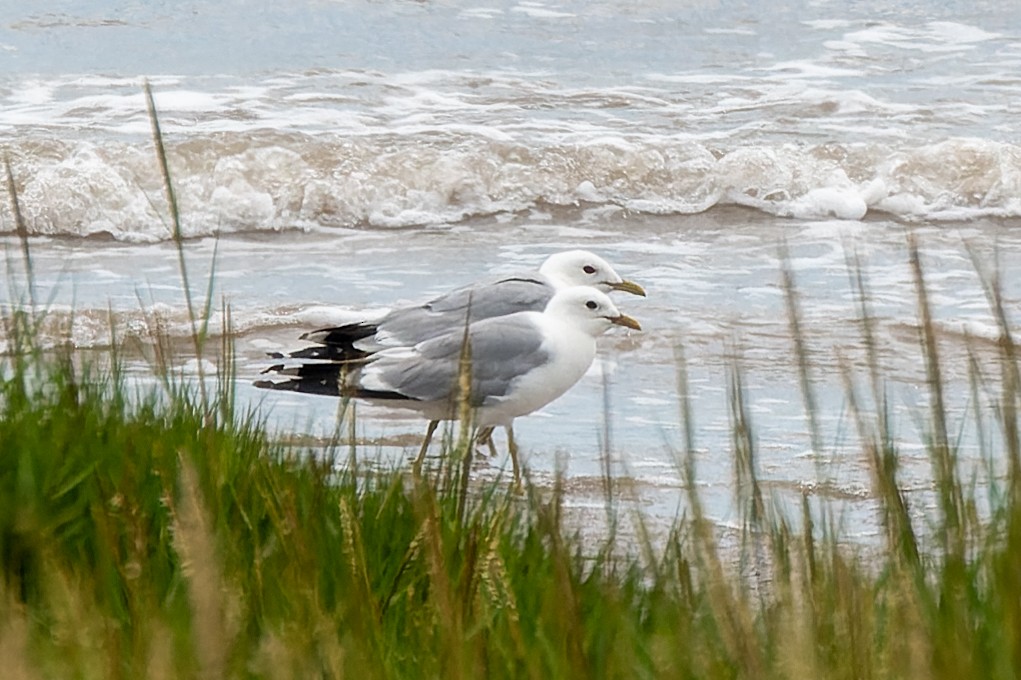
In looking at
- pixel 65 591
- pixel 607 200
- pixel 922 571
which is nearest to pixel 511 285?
pixel 922 571

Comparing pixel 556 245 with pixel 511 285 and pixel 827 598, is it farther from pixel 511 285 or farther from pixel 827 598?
pixel 827 598

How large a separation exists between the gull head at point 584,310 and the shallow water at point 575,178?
431 millimetres

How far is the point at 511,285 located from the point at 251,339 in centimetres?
204

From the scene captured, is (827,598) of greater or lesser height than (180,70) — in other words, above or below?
below

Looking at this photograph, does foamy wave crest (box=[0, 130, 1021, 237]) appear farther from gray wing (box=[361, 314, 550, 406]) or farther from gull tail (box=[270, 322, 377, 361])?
gray wing (box=[361, 314, 550, 406])

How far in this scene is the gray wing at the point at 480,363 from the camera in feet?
16.8

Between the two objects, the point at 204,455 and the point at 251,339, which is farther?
the point at 251,339

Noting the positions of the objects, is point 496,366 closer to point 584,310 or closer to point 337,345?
point 584,310

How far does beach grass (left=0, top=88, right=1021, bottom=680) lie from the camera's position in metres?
1.72

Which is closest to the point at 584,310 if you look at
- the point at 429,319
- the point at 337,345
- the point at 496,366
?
the point at 496,366

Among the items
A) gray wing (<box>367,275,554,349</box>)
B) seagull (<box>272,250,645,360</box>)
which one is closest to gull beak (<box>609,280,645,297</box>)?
seagull (<box>272,250,645,360</box>)

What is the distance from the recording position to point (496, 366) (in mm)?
5148

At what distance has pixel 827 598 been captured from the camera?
2.07 m

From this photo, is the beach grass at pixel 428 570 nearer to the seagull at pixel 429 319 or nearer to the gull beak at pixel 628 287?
the seagull at pixel 429 319
